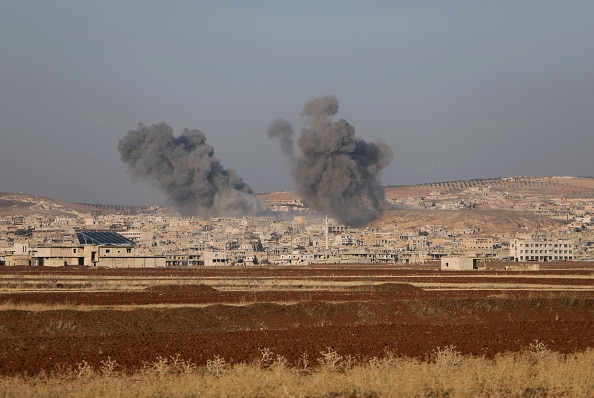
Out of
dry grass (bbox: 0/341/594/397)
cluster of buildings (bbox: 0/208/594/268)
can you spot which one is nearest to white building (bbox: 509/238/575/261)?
cluster of buildings (bbox: 0/208/594/268)

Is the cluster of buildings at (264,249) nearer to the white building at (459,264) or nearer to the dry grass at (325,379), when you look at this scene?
the white building at (459,264)

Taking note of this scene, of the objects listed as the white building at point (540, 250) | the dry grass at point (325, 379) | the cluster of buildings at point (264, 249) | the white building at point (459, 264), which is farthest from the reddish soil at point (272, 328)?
the white building at point (540, 250)

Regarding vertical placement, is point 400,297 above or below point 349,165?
below

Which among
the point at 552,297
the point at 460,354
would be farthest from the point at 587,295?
the point at 460,354

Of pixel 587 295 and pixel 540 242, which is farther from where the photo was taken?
pixel 540 242

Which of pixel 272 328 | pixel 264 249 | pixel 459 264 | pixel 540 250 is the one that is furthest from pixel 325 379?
pixel 264 249

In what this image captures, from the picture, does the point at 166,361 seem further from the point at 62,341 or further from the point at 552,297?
the point at 552,297

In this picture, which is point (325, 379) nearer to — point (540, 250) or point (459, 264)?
point (459, 264)
